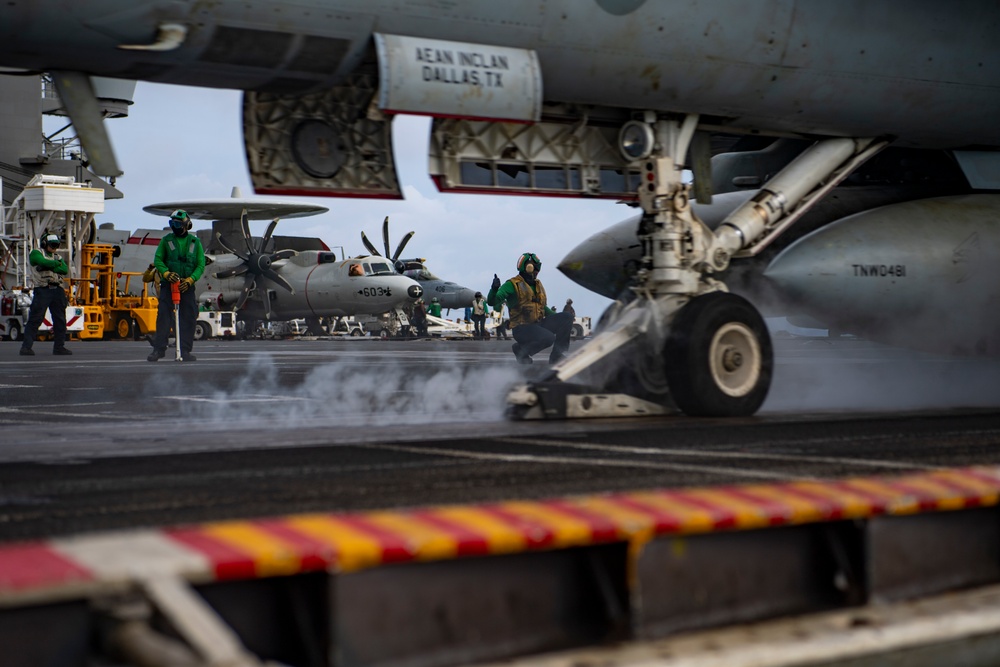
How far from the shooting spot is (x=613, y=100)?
9.09 m

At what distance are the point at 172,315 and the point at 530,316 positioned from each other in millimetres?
5503

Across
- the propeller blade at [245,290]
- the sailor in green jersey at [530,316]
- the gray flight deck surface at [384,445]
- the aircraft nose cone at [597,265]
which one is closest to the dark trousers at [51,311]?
the gray flight deck surface at [384,445]

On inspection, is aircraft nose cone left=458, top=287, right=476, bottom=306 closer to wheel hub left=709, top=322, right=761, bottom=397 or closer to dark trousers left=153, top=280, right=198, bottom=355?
dark trousers left=153, top=280, right=198, bottom=355

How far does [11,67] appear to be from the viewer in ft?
23.3

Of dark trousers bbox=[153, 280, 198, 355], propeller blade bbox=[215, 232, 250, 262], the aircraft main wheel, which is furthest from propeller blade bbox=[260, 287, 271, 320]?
the aircraft main wheel

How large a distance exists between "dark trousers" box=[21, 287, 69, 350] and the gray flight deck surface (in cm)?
760

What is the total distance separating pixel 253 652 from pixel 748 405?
6.81m

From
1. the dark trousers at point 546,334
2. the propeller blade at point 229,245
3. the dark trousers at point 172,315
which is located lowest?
the dark trousers at point 546,334

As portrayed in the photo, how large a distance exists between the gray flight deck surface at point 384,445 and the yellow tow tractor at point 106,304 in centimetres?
2138

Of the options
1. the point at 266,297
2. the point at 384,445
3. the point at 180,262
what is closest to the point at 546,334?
the point at 180,262

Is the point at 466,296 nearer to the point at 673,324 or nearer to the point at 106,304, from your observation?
the point at 106,304

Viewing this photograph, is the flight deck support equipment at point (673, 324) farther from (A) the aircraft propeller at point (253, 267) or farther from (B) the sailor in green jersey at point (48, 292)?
(A) the aircraft propeller at point (253, 267)

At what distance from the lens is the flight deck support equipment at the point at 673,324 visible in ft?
28.5

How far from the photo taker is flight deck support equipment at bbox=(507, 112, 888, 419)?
8672 millimetres
